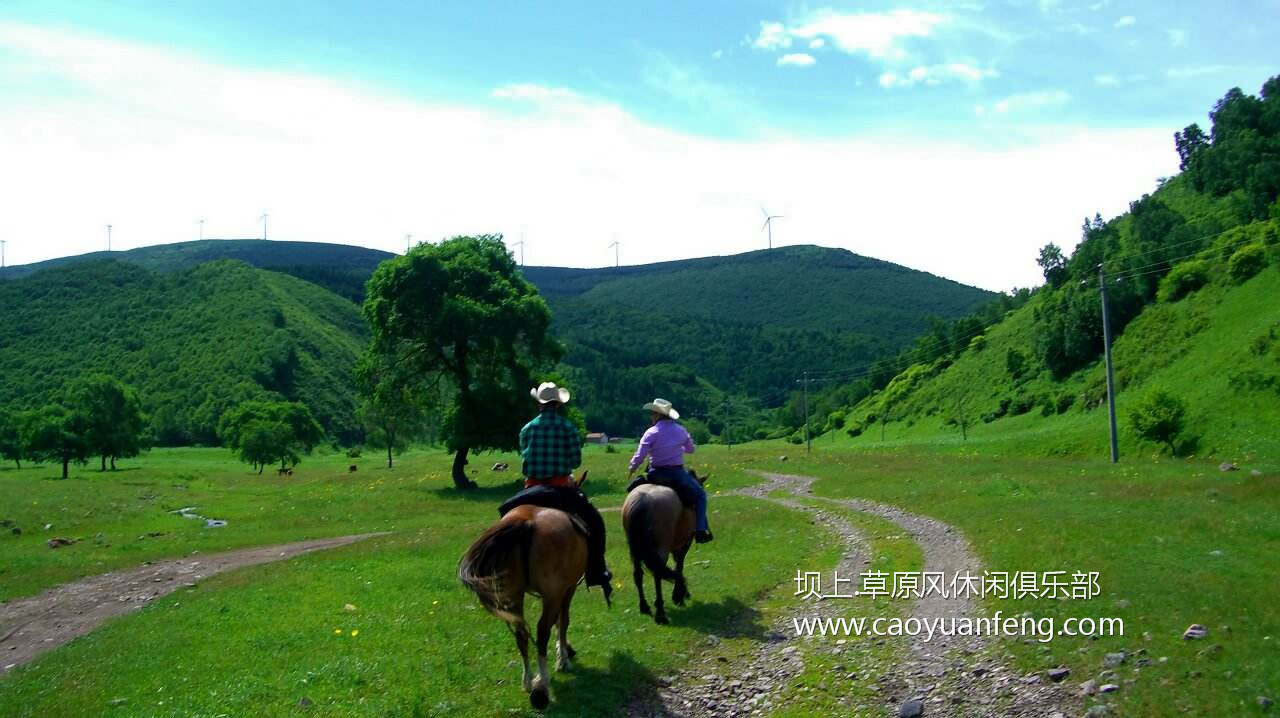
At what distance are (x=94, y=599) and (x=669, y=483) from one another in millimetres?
15528

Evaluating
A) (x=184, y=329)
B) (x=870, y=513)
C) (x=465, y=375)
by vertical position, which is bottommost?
(x=870, y=513)

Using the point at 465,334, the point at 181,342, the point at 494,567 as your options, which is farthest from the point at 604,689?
the point at 181,342

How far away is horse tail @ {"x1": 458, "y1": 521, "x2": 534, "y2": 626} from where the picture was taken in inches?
424

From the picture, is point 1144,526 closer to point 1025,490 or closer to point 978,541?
point 978,541

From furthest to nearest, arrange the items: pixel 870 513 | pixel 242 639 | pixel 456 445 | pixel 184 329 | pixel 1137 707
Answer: pixel 184 329, pixel 456 445, pixel 870 513, pixel 242 639, pixel 1137 707

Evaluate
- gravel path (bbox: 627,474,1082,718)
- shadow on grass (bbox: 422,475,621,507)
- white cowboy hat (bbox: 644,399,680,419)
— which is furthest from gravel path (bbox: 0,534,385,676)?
shadow on grass (bbox: 422,475,621,507)

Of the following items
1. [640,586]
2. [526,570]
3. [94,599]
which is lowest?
[94,599]

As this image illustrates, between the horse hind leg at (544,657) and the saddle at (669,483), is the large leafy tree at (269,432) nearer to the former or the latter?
the saddle at (669,483)

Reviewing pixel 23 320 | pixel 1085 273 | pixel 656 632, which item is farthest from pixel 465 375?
pixel 23 320

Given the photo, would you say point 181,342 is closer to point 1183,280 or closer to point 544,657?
point 1183,280

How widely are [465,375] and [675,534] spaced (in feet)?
122

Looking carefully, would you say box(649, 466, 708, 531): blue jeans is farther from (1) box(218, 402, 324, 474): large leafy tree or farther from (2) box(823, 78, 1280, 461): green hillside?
(1) box(218, 402, 324, 474): large leafy tree

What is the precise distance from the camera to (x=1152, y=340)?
216 feet

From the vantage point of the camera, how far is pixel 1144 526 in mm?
20234
